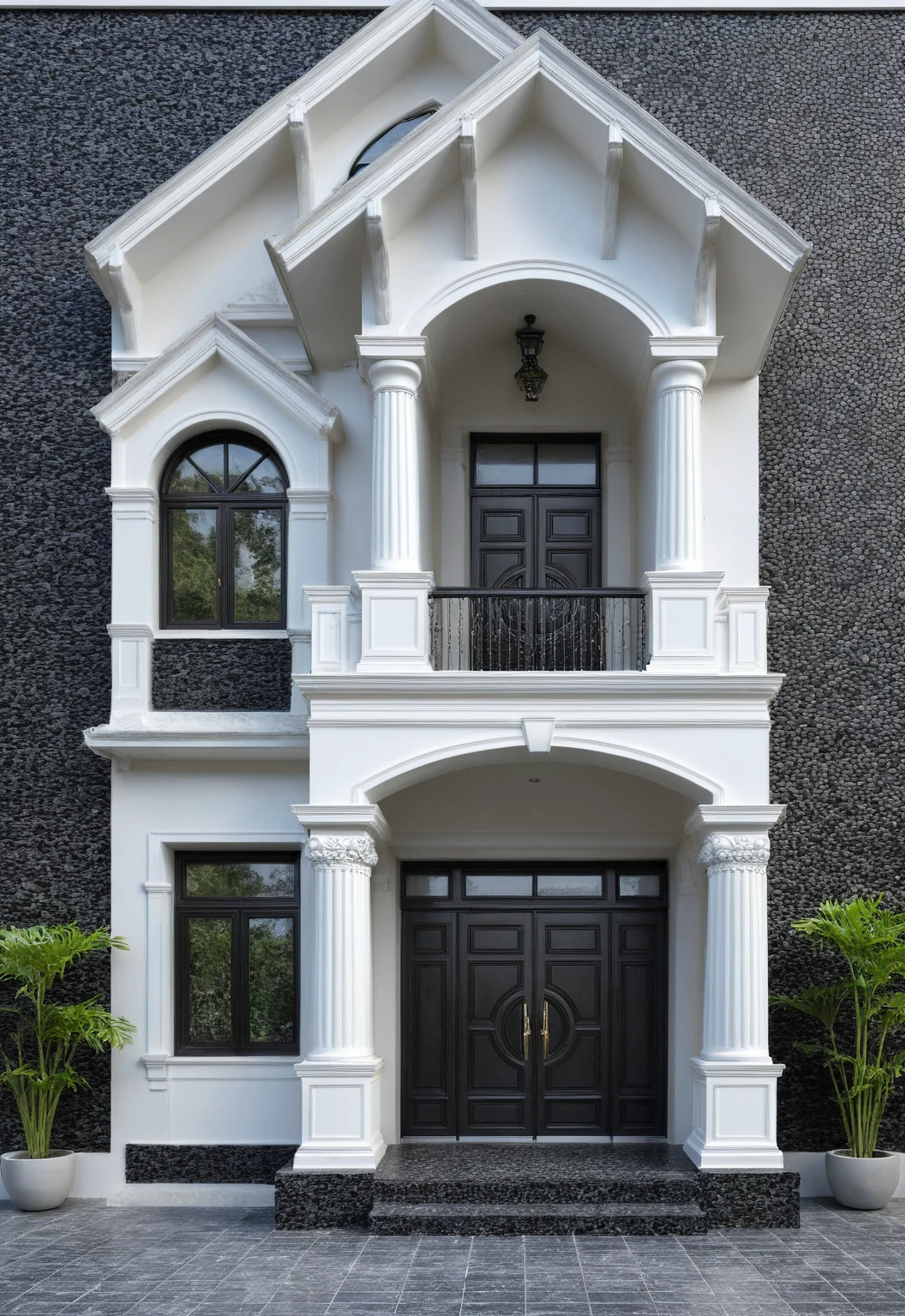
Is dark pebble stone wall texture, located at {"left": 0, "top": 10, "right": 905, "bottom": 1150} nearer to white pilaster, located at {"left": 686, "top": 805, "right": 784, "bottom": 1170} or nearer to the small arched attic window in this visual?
the small arched attic window

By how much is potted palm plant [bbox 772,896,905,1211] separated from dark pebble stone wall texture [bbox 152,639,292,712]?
14.2ft

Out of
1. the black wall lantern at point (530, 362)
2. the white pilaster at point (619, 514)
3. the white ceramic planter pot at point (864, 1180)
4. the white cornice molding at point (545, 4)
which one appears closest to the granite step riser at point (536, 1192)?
the white ceramic planter pot at point (864, 1180)

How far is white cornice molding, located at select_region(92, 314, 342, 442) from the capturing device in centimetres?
1098

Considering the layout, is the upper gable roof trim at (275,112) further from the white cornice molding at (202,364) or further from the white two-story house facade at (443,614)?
the white cornice molding at (202,364)

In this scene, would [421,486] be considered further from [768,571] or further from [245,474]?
[768,571]

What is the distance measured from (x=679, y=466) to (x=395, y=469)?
2.04 metres

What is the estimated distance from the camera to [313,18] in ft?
38.8

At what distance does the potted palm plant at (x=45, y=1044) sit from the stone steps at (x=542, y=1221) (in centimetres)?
253

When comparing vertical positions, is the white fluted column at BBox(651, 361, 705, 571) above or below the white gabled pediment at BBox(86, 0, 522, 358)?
below

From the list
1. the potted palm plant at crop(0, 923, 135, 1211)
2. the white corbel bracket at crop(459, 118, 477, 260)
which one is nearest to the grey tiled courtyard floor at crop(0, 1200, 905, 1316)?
the potted palm plant at crop(0, 923, 135, 1211)

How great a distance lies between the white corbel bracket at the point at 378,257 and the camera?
32.3 ft

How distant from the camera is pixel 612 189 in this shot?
10078 millimetres

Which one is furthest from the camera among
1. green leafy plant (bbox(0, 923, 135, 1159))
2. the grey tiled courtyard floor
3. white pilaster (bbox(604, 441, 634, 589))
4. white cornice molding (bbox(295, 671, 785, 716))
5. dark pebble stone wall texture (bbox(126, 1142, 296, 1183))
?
white pilaster (bbox(604, 441, 634, 589))

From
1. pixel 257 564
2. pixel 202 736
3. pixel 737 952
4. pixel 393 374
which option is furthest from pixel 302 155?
pixel 737 952
